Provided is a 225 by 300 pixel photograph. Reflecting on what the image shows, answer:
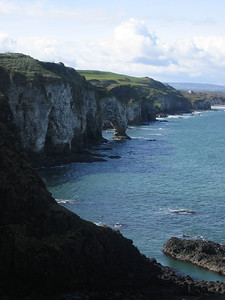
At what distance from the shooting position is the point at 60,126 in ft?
257

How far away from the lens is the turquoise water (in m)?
42.0

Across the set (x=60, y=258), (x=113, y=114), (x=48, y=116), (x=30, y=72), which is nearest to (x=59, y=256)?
(x=60, y=258)

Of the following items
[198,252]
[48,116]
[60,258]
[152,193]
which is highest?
[48,116]

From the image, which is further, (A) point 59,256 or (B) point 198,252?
(B) point 198,252

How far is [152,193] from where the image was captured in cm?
5550

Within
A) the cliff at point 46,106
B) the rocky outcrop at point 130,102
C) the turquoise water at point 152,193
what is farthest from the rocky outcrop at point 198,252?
the rocky outcrop at point 130,102

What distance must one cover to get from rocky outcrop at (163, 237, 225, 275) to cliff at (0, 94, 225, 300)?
3.79m

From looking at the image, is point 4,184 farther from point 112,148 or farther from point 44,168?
point 112,148

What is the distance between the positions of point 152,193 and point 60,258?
91.3ft

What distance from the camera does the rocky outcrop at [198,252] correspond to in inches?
1387

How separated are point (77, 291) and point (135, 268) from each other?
15.8 ft

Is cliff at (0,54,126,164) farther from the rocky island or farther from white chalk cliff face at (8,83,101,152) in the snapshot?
the rocky island

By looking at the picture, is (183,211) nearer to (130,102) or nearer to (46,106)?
(46,106)

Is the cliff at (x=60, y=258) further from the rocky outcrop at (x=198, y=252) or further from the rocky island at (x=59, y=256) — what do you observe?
the rocky outcrop at (x=198, y=252)
